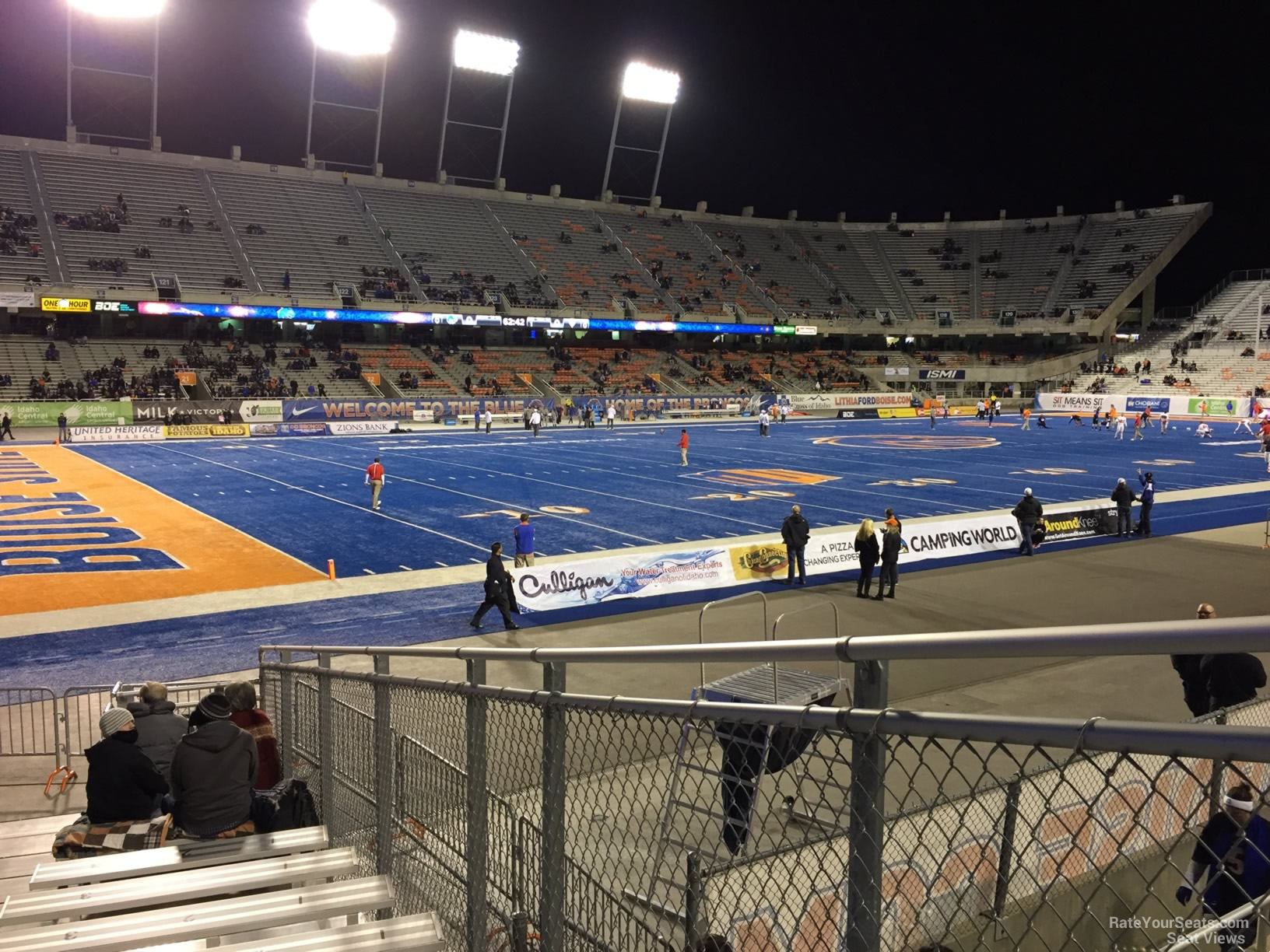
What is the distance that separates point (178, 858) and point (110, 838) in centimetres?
161

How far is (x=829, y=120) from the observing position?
88.1m

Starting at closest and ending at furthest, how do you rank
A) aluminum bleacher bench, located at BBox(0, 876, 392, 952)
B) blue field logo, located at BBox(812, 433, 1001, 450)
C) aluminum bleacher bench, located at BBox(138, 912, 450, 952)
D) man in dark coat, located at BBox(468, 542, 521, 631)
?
1. aluminum bleacher bench, located at BBox(138, 912, 450, 952)
2. aluminum bleacher bench, located at BBox(0, 876, 392, 952)
3. man in dark coat, located at BBox(468, 542, 521, 631)
4. blue field logo, located at BBox(812, 433, 1001, 450)

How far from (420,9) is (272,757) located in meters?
76.5

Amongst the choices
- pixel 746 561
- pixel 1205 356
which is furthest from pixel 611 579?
pixel 1205 356

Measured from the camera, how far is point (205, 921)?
4109 millimetres

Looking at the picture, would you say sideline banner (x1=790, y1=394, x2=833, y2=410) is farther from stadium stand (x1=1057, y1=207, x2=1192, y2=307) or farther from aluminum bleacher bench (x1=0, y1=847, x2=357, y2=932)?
aluminum bleacher bench (x1=0, y1=847, x2=357, y2=932)

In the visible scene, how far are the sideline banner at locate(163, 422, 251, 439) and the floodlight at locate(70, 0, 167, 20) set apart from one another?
32641mm

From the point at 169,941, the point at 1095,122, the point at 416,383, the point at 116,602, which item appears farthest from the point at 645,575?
the point at 1095,122

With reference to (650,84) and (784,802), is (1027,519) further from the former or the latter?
(650,84)

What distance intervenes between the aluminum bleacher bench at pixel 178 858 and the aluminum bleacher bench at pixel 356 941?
4.76ft

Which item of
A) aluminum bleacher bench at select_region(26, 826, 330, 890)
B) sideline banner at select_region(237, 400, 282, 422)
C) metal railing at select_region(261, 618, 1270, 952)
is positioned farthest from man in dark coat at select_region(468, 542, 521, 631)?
sideline banner at select_region(237, 400, 282, 422)

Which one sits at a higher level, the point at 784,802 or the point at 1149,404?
the point at 1149,404

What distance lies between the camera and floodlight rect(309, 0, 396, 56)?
68812 millimetres

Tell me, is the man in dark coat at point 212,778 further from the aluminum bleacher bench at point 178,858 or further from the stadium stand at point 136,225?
the stadium stand at point 136,225
